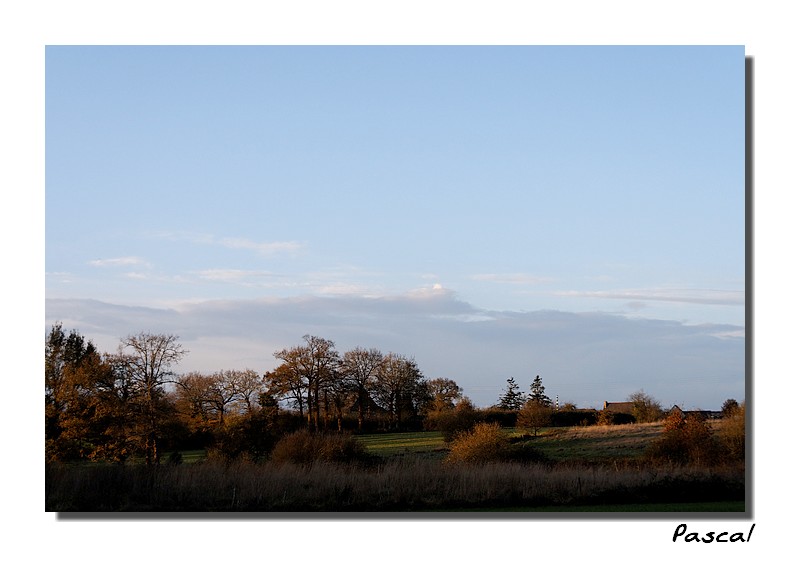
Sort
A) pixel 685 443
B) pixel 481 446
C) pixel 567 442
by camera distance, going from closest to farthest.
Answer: pixel 685 443, pixel 481 446, pixel 567 442

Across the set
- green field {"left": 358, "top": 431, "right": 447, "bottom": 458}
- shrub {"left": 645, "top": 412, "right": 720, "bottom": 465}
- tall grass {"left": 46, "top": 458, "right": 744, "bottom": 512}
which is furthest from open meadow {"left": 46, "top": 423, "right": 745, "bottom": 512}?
green field {"left": 358, "top": 431, "right": 447, "bottom": 458}

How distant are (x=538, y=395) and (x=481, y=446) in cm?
167

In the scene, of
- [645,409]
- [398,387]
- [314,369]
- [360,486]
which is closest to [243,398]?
[314,369]

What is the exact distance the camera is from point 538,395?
1633 centimetres

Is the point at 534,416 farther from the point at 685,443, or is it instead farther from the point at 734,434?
the point at 734,434

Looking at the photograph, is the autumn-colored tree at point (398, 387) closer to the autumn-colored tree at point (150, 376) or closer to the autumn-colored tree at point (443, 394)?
the autumn-colored tree at point (443, 394)

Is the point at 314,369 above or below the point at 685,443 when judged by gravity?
above

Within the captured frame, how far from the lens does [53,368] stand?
13.6 m

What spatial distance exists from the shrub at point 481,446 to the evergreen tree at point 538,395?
3.42ft

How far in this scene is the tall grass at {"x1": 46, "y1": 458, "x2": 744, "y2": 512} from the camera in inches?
463
